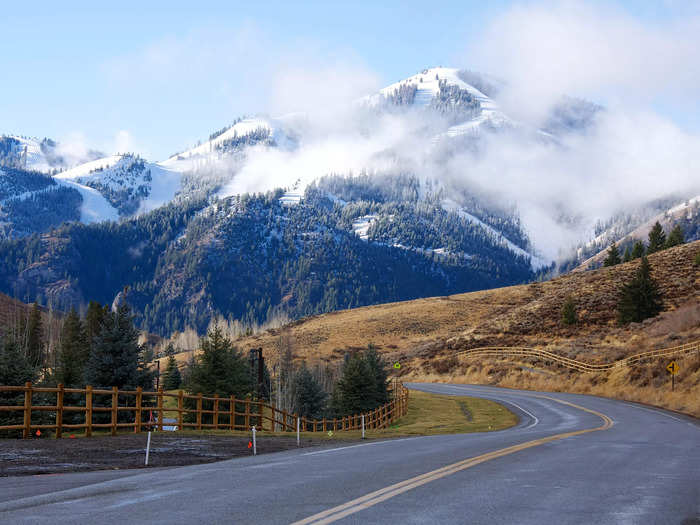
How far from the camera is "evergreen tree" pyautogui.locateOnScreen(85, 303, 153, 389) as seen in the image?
3397 centimetres

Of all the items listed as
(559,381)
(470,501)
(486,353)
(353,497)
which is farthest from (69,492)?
(486,353)

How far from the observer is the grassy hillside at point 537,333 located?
168 feet

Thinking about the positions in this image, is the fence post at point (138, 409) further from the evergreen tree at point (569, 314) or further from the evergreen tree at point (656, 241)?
the evergreen tree at point (656, 241)

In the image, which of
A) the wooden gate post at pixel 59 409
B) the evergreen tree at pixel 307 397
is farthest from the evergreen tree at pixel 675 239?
the wooden gate post at pixel 59 409

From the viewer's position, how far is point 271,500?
9.12 m

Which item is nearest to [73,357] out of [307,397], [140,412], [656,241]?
[307,397]

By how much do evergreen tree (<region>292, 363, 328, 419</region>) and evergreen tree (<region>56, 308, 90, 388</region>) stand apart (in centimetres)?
1797

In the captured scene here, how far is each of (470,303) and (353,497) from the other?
126 m

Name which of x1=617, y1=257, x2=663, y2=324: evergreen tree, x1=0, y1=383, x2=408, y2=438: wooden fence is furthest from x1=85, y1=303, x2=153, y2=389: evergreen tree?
x1=617, y1=257, x2=663, y2=324: evergreen tree

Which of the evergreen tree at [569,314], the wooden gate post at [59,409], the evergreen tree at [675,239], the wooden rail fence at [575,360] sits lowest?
the wooden gate post at [59,409]

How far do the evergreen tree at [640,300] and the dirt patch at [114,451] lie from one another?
5371 centimetres

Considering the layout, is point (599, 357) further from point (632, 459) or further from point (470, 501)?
point (470, 501)

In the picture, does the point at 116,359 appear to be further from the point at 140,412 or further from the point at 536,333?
the point at 536,333

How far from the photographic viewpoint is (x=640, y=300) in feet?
221
